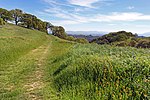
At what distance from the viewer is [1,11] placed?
10506cm

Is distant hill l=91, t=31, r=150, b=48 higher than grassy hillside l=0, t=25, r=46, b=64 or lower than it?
lower

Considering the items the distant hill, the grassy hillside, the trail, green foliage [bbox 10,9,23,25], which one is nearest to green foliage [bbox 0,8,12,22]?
green foliage [bbox 10,9,23,25]

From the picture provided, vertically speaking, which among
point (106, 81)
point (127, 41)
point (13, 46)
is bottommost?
point (127, 41)

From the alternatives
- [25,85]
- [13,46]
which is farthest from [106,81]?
[13,46]

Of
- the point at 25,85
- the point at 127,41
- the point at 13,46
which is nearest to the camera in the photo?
the point at 25,85

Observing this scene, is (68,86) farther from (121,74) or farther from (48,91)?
(121,74)

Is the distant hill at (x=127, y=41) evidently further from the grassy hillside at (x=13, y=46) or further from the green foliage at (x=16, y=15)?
the green foliage at (x=16, y=15)

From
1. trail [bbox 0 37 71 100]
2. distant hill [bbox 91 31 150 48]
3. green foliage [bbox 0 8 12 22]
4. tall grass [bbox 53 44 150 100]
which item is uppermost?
green foliage [bbox 0 8 12 22]

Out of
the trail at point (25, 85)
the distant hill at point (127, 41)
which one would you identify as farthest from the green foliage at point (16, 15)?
the trail at point (25, 85)

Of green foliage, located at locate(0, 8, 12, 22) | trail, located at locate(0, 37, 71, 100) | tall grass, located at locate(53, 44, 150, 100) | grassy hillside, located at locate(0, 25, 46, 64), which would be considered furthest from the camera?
green foliage, located at locate(0, 8, 12, 22)

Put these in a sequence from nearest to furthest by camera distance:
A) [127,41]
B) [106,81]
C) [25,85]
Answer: [106,81] < [25,85] < [127,41]

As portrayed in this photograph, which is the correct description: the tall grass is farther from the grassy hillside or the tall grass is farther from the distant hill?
the distant hill

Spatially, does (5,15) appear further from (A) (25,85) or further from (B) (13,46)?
(A) (25,85)

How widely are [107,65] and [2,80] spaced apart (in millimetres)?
6254
